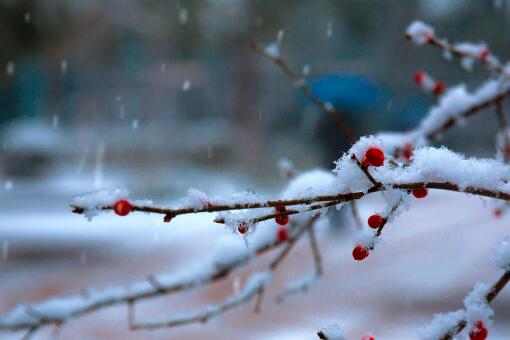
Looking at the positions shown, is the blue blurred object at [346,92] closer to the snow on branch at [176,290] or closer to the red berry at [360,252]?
the snow on branch at [176,290]

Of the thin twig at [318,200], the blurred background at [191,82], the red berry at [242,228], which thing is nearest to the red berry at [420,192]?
the thin twig at [318,200]

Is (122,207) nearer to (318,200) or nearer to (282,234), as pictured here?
(318,200)

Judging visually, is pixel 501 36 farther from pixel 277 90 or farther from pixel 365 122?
pixel 365 122

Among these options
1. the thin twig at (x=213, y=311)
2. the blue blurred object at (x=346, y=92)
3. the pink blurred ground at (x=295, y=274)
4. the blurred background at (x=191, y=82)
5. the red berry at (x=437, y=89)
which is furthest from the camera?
the blurred background at (x=191, y=82)

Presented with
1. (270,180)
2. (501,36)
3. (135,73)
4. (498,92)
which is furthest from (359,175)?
(135,73)

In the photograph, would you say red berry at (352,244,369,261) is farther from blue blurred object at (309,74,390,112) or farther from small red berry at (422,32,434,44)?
blue blurred object at (309,74,390,112)

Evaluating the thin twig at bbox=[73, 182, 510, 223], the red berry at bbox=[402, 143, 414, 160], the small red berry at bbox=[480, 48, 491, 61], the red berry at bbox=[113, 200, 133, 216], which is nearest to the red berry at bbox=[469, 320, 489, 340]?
the thin twig at bbox=[73, 182, 510, 223]
